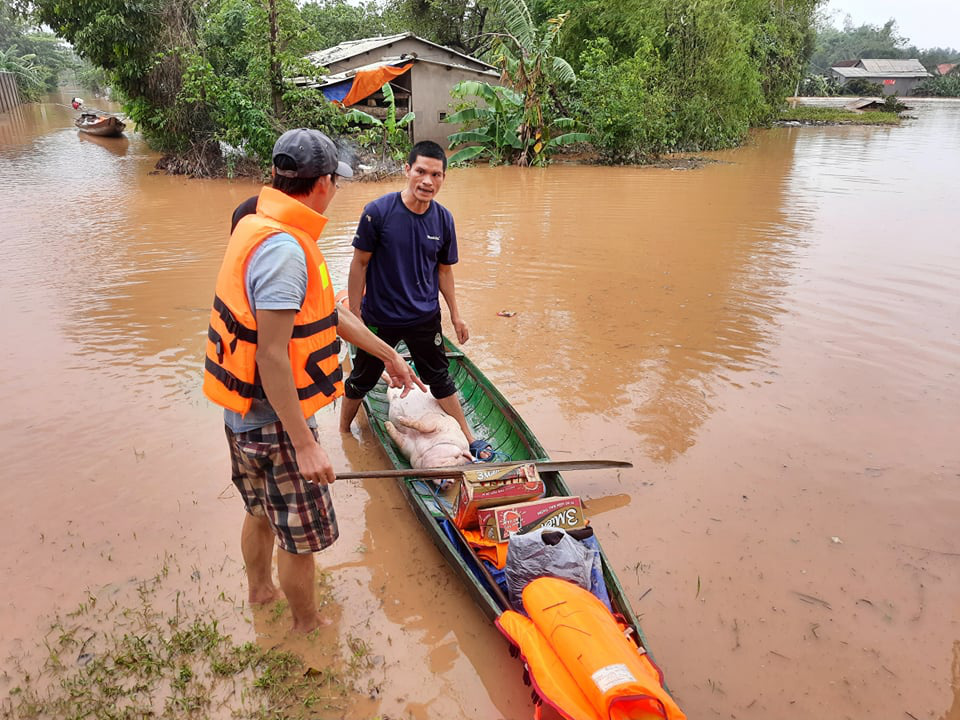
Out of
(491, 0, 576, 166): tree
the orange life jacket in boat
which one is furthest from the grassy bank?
the orange life jacket in boat

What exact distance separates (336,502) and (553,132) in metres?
16.9

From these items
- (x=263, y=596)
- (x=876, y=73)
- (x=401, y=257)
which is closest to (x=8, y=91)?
(x=401, y=257)

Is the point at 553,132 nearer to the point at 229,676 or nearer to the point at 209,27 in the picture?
the point at 209,27

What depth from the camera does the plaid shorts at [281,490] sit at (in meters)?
2.08

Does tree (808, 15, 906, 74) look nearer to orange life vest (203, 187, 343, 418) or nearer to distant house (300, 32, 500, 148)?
distant house (300, 32, 500, 148)

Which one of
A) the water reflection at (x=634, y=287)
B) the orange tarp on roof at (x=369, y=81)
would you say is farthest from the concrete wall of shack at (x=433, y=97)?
the water reflection at (x=634, y=287)

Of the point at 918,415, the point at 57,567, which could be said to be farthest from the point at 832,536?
the point at 57,567

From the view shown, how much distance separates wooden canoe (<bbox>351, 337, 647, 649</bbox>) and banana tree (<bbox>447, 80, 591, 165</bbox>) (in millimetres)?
12923

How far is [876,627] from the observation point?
2.86 m

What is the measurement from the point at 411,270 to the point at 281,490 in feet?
5.40

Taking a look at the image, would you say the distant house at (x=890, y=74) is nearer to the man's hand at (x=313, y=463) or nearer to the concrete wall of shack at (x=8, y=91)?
the concrete wall of shack at (x=8, y=91)

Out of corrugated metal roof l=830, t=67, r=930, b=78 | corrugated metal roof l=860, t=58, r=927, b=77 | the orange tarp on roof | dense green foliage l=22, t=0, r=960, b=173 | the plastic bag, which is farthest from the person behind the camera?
corrugated metal roof l=860, t=58, r=927, b=77

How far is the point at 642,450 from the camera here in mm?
4219

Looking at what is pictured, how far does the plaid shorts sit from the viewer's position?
208 cm
